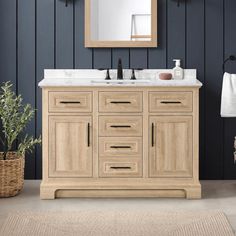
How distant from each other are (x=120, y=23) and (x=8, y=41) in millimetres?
824

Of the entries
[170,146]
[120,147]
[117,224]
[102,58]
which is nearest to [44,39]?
[102,58]

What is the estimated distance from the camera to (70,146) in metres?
4.79

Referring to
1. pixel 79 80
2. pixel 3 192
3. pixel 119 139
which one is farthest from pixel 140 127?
pixel 3 192

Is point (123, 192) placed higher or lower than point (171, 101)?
lower

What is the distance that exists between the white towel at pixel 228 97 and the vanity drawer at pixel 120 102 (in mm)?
648

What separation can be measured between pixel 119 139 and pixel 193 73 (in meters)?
0.84

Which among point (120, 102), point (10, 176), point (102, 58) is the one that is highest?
point (102, 58)

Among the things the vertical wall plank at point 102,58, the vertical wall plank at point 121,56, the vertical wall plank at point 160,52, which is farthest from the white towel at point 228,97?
the vertical wall plank at point 102,58

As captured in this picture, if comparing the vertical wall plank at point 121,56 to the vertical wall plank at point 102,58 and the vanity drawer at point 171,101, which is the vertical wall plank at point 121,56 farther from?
the vanity drawer at point 171,101

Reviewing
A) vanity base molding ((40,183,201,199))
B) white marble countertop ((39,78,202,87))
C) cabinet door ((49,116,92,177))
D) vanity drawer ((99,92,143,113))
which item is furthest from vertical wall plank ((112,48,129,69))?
vanity base molding ((40,183,201,199))

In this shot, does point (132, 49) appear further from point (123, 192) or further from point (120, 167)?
point (123, 192)

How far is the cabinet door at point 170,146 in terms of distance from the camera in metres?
4.77

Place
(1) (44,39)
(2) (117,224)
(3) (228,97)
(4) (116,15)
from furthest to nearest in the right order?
(1) (44,39) → (4) (116,15) → (3) (228,97) → (2) (117,224)

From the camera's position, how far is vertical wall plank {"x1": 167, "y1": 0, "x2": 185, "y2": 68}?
5234 millimetres
